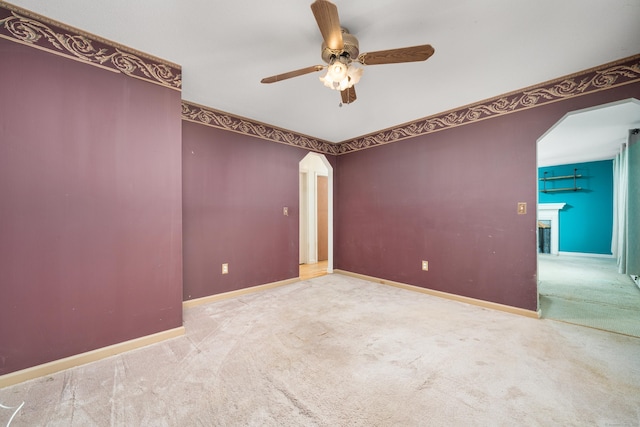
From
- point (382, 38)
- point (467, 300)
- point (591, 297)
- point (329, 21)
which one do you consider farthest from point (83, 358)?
point (591, 297)

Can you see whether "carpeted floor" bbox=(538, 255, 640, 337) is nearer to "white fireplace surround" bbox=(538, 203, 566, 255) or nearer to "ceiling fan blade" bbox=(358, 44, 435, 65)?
"white fireplace surround" bbox=(538, 203, 566, 255)

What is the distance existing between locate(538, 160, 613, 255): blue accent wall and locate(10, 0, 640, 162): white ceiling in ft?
19.3

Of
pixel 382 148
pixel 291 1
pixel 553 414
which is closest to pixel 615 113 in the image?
pixel 382 148

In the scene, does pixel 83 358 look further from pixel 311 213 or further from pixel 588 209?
pixel 588 209

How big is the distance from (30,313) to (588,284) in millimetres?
6383

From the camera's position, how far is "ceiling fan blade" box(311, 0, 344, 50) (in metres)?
1.19

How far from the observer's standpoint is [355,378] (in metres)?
1.63

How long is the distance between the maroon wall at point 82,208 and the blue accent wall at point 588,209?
878 centimetres

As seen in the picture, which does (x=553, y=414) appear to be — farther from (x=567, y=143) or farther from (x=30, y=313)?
(x=567, y=143)

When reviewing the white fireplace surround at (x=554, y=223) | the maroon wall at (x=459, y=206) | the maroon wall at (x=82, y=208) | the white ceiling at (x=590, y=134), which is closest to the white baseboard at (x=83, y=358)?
the maroon wall at (x=82, y=208)

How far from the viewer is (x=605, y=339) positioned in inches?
83.1

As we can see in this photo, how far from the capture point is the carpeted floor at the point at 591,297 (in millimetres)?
2465

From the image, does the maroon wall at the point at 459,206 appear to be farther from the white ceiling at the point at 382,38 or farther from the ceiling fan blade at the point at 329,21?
the ceiling fan blade at the point at 329,21

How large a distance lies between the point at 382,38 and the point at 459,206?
7.33 ft
